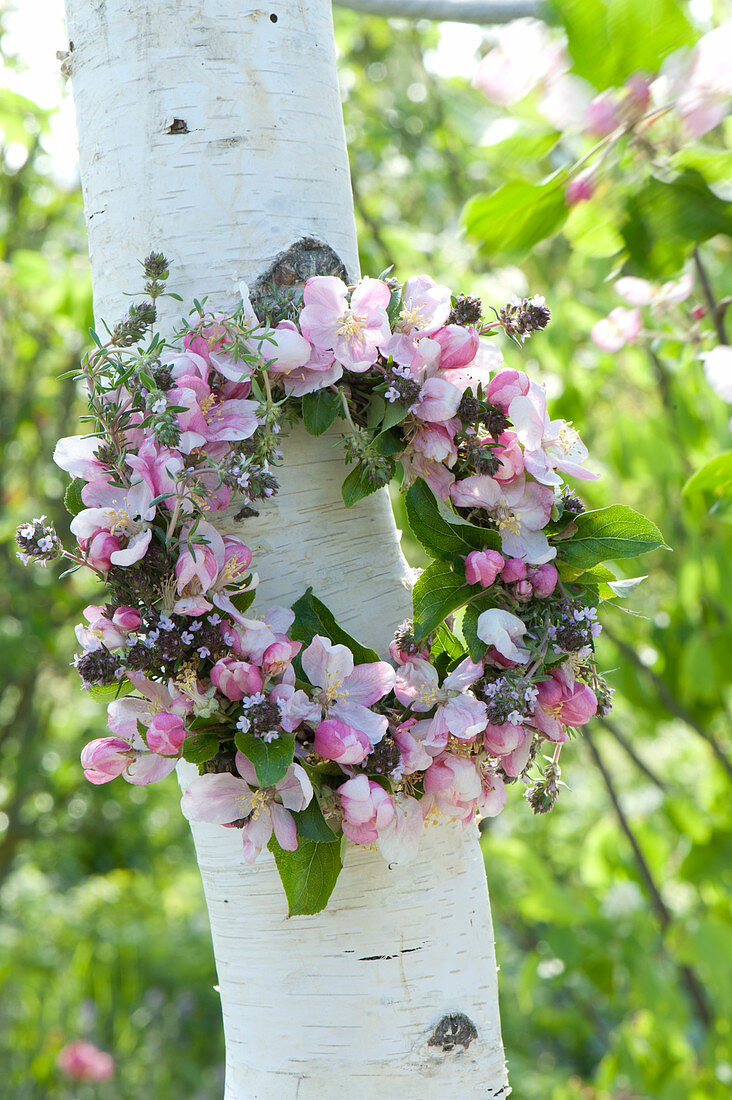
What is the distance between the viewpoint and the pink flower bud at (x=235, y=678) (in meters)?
0.55

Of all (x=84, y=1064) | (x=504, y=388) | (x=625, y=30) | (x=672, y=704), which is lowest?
(x=84, y=1064)

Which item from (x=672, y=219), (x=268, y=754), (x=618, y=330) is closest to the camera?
(x=268, y=754)

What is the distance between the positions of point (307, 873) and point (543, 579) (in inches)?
9.7

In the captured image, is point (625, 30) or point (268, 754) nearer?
point (268, 754)

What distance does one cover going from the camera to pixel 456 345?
62 centimetres

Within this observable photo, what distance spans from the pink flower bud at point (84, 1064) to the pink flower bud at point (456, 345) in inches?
103

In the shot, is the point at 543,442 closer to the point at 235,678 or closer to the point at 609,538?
the point at 609,538

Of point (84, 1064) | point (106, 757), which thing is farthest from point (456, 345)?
point (84, 1064)

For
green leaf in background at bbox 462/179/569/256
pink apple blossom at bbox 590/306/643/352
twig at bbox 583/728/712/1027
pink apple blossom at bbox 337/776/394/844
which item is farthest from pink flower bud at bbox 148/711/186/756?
twig at bbox 583/728/712/1027

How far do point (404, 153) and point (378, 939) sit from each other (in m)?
2.59

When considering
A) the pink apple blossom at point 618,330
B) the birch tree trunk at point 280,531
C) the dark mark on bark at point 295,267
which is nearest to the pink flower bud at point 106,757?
the birch tree trunk at point 280,531

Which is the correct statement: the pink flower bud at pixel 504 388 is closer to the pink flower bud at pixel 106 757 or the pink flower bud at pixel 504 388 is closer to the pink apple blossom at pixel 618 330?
the pink flower bud at pixel 106 757

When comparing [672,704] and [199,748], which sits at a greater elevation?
[199,748]

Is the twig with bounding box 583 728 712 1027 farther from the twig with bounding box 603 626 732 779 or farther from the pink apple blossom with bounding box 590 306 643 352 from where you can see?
the pink apple blossom with bounding box 590 306 643 352
